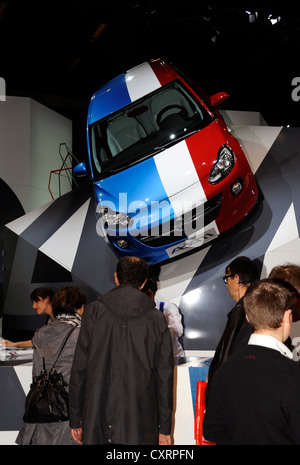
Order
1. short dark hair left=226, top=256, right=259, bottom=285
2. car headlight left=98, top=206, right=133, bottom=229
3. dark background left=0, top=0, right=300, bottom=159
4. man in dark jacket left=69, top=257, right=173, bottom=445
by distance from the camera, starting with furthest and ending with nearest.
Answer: dark background left=0, top=0, right=300, bottom=159, car headlight left=98, top=206, right=133, bottom=229, short dark hair left=226, top=256, right=259, bottom=285, man in dark jacket left=69, top=257, right=173, bottom=445

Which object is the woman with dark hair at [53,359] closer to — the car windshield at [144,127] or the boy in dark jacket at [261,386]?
the boy in dark jacket at [261,386]

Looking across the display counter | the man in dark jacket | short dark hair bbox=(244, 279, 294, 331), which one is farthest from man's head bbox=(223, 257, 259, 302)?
short dark hair bbox=(244, 279, 294, 331)

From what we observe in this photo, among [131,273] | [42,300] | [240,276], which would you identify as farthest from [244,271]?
[42,300]

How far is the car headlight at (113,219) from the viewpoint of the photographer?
4.23m

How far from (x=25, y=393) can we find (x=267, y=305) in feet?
6.91

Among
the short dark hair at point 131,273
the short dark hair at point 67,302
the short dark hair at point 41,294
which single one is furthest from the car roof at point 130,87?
the short dark hair at point 131,273

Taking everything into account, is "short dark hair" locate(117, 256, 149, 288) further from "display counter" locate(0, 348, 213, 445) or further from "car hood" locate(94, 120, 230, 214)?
"car hood" locate(94, 120, 230, 214)

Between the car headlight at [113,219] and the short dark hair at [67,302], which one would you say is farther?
the car headlight at [113,219]

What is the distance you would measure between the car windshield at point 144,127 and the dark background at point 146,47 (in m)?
1.50

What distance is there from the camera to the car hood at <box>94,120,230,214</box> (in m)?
4.13

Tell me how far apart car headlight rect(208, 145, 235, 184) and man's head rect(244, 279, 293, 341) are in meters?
2.54
